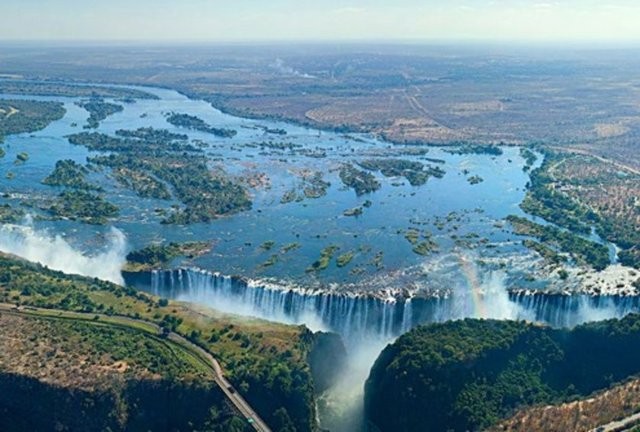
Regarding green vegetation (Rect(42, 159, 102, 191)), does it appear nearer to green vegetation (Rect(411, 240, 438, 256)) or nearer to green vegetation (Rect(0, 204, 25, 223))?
green vegetation (Rect(0, 204, 25, 223))

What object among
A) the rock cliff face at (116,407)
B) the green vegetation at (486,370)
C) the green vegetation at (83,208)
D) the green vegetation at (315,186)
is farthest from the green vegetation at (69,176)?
the green vegetation at (486,370)

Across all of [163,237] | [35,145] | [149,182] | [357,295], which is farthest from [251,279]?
[35,145]

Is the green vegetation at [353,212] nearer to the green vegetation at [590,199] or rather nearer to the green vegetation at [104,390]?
the green vegetation at [590,199]

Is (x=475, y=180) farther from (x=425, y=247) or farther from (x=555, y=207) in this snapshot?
(x=425, y=247)

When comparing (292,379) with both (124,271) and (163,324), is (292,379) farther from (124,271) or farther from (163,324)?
(124,271)

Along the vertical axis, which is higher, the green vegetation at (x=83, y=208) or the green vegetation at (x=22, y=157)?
the green vegetation at (x=22, y=157)

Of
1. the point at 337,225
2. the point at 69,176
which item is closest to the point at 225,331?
the point at 337,225
